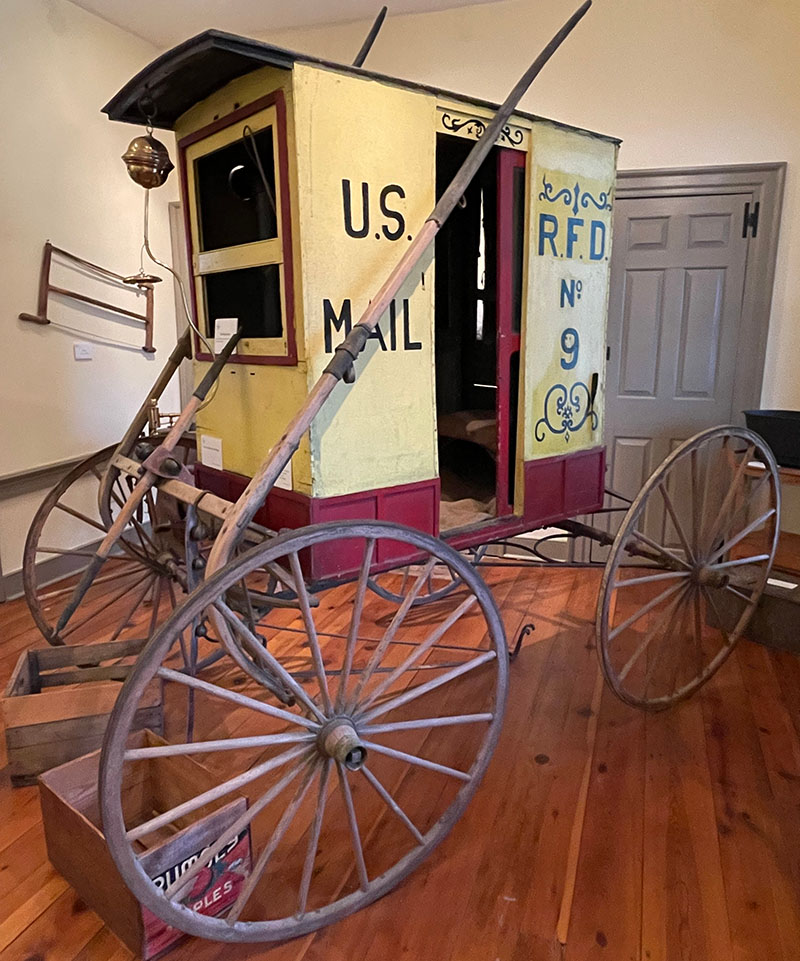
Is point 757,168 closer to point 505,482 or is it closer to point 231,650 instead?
point 505,482

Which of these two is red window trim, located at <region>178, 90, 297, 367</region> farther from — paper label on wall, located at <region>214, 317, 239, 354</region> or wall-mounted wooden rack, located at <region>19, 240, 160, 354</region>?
wall-mounted wooden rack, located at <region>19, 240, 160, 354</region>

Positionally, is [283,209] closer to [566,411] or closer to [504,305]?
[504,305]

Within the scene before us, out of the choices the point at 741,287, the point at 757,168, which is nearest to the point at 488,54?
the point at 757,168

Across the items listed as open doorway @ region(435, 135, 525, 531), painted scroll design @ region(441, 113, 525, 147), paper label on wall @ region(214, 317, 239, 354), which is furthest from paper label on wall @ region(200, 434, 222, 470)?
painted scroll design @ region(441, 113, 525, 147)

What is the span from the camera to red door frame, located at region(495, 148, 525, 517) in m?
1.91

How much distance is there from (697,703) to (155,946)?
1.83m

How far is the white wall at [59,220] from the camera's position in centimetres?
320

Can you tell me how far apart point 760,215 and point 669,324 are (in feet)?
1.96

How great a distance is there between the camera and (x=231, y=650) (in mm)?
1435

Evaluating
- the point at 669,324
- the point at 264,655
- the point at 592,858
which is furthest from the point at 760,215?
the point at 264,655

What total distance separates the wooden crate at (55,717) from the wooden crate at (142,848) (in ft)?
0.84

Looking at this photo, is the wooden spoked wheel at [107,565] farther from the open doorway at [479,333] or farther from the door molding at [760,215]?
the door molding at [760,215]

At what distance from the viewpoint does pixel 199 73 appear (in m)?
1.64

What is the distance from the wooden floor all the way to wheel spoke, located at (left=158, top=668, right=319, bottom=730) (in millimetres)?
531
